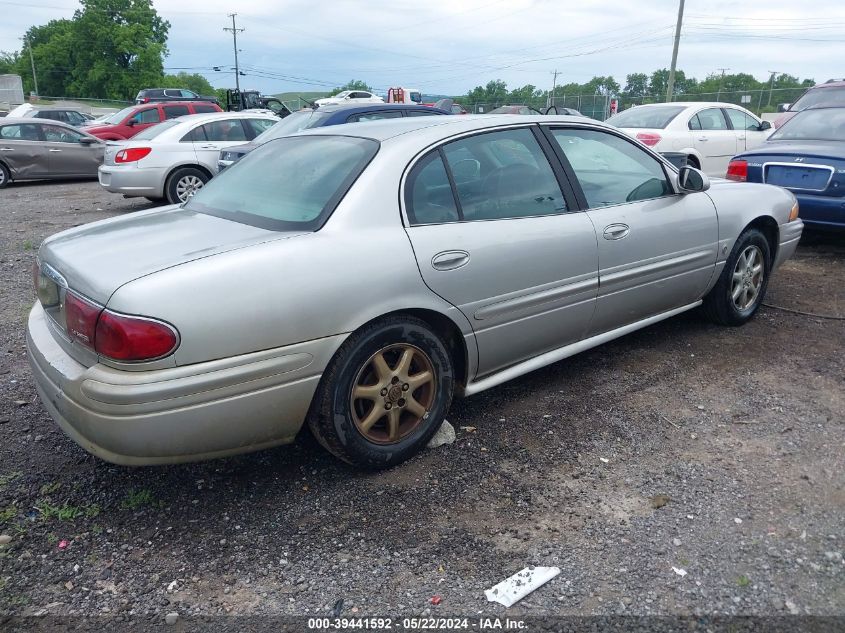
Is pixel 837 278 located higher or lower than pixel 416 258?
lower

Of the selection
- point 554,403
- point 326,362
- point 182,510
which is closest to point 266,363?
point 326,362

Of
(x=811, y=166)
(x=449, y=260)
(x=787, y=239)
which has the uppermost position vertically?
(x=811, y=166)

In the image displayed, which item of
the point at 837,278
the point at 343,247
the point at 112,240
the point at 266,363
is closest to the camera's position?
the point at 266,363

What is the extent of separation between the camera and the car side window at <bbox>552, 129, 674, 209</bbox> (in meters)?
3.87

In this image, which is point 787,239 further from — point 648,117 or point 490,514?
point 648,117

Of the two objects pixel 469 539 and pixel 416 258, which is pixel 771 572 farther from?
pixel 416 258

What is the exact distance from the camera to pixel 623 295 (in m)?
3.96

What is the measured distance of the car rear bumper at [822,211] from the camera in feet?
21.5

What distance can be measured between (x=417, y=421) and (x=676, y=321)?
9.20 ft

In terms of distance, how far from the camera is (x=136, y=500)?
9.59 feet

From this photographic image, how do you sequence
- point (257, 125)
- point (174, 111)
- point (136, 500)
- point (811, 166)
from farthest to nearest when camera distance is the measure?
point (174, 111) < point (257, 125) < point (811, 166) < point (136, 500)

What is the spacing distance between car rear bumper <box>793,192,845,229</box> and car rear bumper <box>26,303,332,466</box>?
5.83 m

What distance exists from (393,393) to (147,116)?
15.3 metres

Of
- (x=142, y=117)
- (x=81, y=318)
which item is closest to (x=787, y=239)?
(x=81, y=318)
